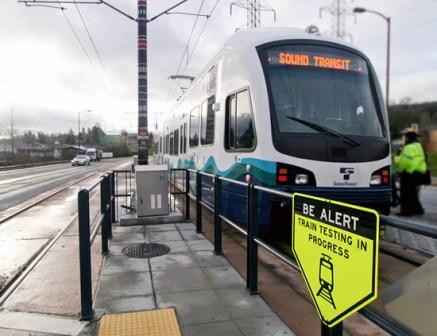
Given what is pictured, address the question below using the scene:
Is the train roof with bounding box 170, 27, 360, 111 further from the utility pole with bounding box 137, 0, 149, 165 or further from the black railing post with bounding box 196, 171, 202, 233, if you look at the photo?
the utility pole with bounding box 137, 0, 149, 165

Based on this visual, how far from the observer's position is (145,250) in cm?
626

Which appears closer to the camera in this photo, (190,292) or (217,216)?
(190,292)

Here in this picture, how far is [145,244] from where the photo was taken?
664 centimetres

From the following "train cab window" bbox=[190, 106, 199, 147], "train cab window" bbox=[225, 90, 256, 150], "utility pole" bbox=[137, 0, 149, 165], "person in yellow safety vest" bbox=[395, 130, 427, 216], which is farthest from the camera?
"utility pole" bbox=[137, 0, 149, 165]

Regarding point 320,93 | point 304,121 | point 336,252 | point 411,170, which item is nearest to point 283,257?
point 336,252

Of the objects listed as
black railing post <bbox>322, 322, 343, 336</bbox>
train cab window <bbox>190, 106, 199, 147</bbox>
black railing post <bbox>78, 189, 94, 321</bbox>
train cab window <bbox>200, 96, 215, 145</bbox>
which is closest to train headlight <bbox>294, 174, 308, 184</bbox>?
train cab window <bbox>200, 96, 215, 145</bbox>

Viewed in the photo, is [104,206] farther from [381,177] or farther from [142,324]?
[381,177]

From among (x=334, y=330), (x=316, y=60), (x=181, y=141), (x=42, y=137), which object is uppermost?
(x=42, y=137)

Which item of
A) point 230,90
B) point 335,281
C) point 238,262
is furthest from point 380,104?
point 335,281

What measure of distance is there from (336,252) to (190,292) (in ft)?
8.43

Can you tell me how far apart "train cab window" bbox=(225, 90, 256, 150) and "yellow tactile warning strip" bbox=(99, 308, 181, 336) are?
3.04 meters

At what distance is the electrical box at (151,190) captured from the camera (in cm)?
830

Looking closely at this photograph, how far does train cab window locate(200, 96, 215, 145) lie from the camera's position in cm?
834

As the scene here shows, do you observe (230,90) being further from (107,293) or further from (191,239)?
(107,293)
